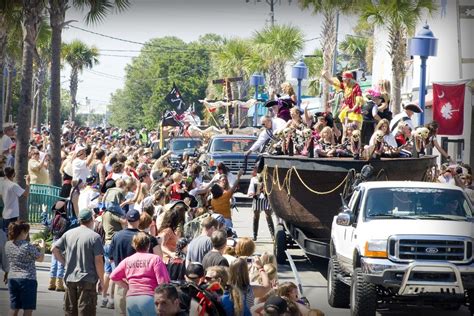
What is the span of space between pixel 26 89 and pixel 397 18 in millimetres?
12521

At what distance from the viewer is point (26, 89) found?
966 inches

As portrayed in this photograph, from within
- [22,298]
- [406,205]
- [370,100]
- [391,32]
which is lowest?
[22,298]

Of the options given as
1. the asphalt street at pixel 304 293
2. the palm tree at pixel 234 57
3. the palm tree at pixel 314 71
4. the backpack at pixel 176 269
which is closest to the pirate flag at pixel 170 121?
the palm tree at pixel 314 71

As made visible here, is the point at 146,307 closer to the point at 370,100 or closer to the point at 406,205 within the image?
the point at 406,205

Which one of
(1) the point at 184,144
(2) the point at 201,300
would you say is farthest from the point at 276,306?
(1) the point at 184,144

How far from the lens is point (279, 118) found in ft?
67.1

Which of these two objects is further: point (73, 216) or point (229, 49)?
point (229, 49)

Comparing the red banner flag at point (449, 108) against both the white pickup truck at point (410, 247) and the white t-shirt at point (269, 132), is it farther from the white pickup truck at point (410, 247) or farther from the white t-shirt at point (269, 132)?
the white pickup truck at point (410, 247)

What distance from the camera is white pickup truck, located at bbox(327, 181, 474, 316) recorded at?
14.0 meters

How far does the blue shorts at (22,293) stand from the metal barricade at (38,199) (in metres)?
11.6

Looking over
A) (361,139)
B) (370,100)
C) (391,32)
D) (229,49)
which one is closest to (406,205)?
(361,139)

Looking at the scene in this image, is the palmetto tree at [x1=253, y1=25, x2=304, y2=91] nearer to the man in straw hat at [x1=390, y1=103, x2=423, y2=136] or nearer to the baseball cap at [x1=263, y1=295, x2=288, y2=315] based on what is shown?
the man in straw hat at [x1=390, y1=103, x2=423, y2=136]

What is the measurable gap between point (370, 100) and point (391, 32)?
1456 centimetres

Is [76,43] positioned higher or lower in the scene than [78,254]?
higher
